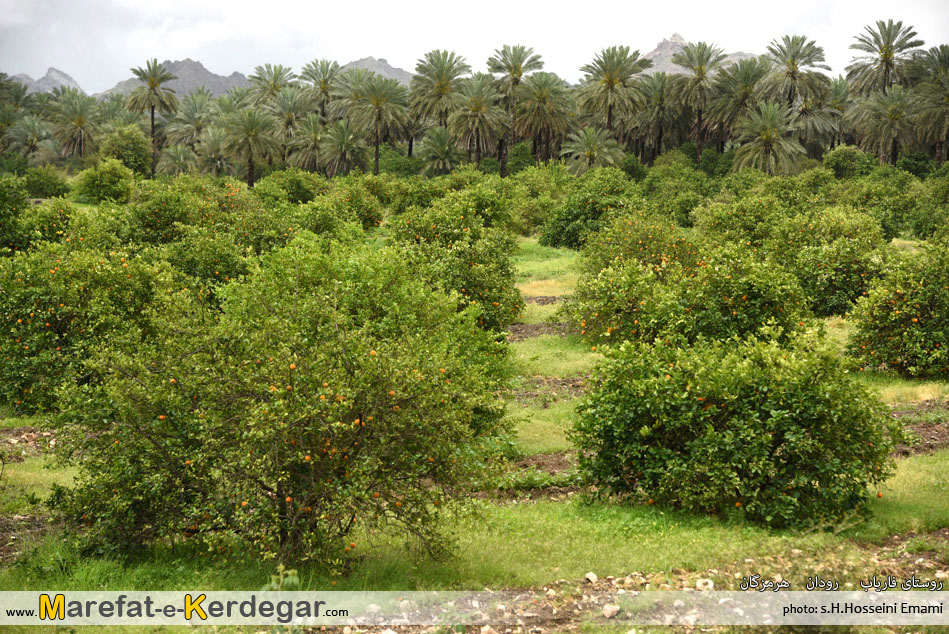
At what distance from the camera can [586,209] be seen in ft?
116

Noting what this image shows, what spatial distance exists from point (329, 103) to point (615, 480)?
56314 millimetres

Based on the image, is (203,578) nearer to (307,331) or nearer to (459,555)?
(459,555)

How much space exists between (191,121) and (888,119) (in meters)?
54.8

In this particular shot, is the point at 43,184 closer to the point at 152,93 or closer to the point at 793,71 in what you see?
the point at 152,93

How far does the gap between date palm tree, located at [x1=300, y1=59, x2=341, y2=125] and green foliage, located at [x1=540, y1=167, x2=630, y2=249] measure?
3052 cm

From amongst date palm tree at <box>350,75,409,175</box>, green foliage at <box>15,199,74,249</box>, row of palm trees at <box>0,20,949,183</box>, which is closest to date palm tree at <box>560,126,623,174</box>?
row of palm trees at <box>0,20,949,183</box>

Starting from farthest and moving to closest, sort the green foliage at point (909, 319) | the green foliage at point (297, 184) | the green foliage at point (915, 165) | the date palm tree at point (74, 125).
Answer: the date palm tree at point (74, 125) → the green foliage at point (915, 165) → the green foliage at point (297, 184) → the green foliage at point (909, 319)

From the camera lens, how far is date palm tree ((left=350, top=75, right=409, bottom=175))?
52.5m

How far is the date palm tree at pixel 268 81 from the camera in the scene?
209ft

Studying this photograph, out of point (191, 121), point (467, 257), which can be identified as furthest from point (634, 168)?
point (467, 257)

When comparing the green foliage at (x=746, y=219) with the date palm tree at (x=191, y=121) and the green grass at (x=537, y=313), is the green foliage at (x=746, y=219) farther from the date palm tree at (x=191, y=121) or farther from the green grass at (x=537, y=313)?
the date palm tree at (x=191, y=121)

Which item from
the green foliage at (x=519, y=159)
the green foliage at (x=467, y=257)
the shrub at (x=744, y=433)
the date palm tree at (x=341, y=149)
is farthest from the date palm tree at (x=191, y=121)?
the shrub at (x=744, y=433)

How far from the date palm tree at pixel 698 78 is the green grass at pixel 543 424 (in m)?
47.4

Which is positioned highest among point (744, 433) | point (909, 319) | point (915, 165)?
point (915, 165)
